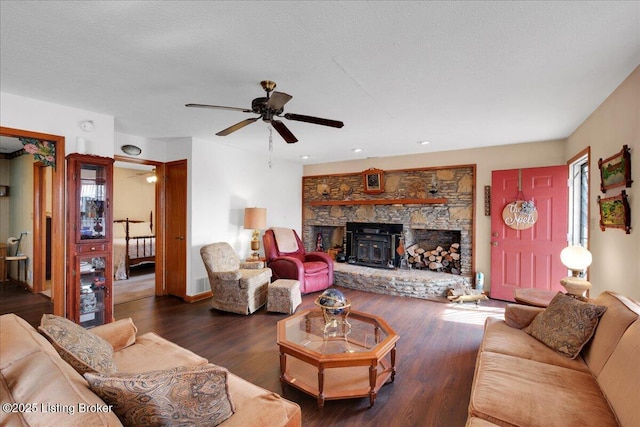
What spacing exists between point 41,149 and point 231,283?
2.45 meters

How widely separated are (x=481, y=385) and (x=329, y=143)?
369 centimetres

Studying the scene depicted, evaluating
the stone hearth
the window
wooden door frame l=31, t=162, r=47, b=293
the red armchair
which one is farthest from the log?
wooden door frame l=31, t=162, r=47, b=293

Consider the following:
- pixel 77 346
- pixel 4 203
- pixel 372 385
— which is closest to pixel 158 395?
pixel 77 346

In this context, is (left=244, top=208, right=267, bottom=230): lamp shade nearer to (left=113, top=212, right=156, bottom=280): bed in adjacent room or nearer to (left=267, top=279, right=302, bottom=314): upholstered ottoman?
(left=267, top=279, right=302, bottom=314): upholstered ottoman

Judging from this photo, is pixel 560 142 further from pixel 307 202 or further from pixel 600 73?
pixel 307 202

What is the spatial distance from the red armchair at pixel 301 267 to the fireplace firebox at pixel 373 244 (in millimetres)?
1003

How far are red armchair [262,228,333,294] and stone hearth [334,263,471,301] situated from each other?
0.41 meters

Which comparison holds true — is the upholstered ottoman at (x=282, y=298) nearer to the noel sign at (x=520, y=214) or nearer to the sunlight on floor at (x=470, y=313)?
the sunlight on floor at (x=470, y=313)

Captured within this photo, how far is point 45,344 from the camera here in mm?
1194

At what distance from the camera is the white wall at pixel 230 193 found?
429 cm

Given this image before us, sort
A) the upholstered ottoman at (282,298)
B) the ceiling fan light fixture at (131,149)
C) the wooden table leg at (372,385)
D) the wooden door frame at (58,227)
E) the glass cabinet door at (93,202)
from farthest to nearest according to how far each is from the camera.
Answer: the ceiling fan light fixture at (131,149), the upholstered ottoman at (282,298), the glass cabinet door at (93,202), the wooden door frame at (58,227), the wooden table leg at (372,385)

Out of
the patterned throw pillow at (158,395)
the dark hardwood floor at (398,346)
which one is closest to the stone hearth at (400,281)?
the dark hardwood floor at (398,346)

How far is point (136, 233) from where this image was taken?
7281 mm

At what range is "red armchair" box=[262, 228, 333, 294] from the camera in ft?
14.7
